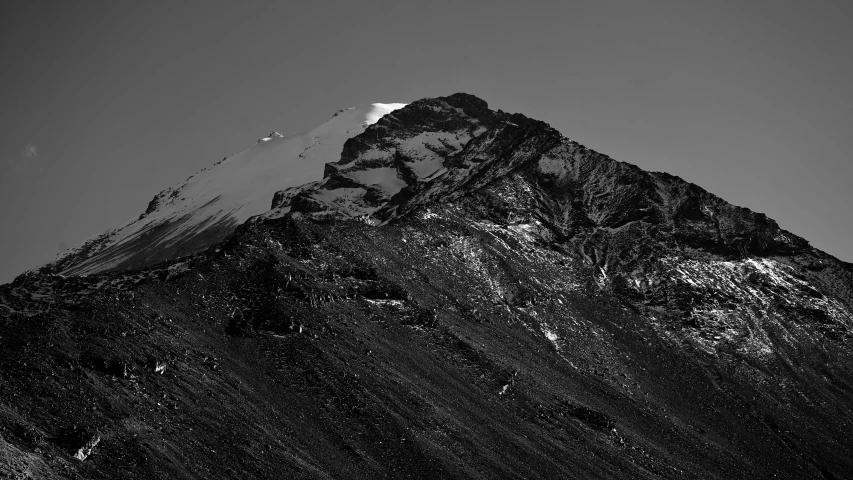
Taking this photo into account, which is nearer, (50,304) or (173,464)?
(173,464)

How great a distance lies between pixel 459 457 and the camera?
109 metres

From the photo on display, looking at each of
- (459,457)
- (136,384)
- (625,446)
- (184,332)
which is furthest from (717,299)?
(136,384)

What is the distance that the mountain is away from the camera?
98438 mm

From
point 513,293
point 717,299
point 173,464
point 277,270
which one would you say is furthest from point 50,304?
point 717,299

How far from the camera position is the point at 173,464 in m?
90.2

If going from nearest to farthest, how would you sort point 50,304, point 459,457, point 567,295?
point 459,457 → point 50,304 → point 567,295

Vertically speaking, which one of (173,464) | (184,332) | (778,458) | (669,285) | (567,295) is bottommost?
(173,464)

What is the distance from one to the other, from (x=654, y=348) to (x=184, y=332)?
8137cm

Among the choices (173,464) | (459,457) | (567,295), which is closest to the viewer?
(173,464)

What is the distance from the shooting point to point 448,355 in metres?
135

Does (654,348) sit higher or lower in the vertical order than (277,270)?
higher

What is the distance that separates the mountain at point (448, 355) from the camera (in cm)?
9844

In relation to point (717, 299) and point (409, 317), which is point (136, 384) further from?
point (717, 299)

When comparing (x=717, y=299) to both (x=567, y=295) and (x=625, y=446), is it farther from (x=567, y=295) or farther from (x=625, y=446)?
(x=625, y=446)
